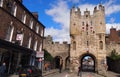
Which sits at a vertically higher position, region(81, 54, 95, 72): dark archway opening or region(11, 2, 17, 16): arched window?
region(11, 2, 17, 16): arched window

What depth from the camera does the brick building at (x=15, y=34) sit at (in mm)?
18781

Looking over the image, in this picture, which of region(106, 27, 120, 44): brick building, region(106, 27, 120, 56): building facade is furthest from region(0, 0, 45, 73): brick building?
region(106, 27, 120, 44): brick building

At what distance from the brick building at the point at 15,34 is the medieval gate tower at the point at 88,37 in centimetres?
1154

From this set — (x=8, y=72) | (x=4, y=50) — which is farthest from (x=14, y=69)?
(x=4, y=50)

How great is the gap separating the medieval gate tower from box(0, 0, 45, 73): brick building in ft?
37.8

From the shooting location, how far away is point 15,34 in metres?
22.0

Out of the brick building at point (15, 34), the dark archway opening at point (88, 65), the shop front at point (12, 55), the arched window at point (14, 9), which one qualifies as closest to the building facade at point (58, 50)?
the dark archway opening at point (88, 65)

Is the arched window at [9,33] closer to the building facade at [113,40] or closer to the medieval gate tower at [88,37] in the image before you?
the medieval gate tower at [88,37]

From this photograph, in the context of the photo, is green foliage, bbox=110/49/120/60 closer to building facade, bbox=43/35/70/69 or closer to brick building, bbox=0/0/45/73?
building facade, bbox=43/35/70/69

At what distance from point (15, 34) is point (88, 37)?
19.9 metres

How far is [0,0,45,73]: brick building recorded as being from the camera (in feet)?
61.6

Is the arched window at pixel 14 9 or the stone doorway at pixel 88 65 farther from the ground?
the arched window at pixel 14 9

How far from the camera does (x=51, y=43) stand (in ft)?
147

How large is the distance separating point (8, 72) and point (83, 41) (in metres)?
21.4
